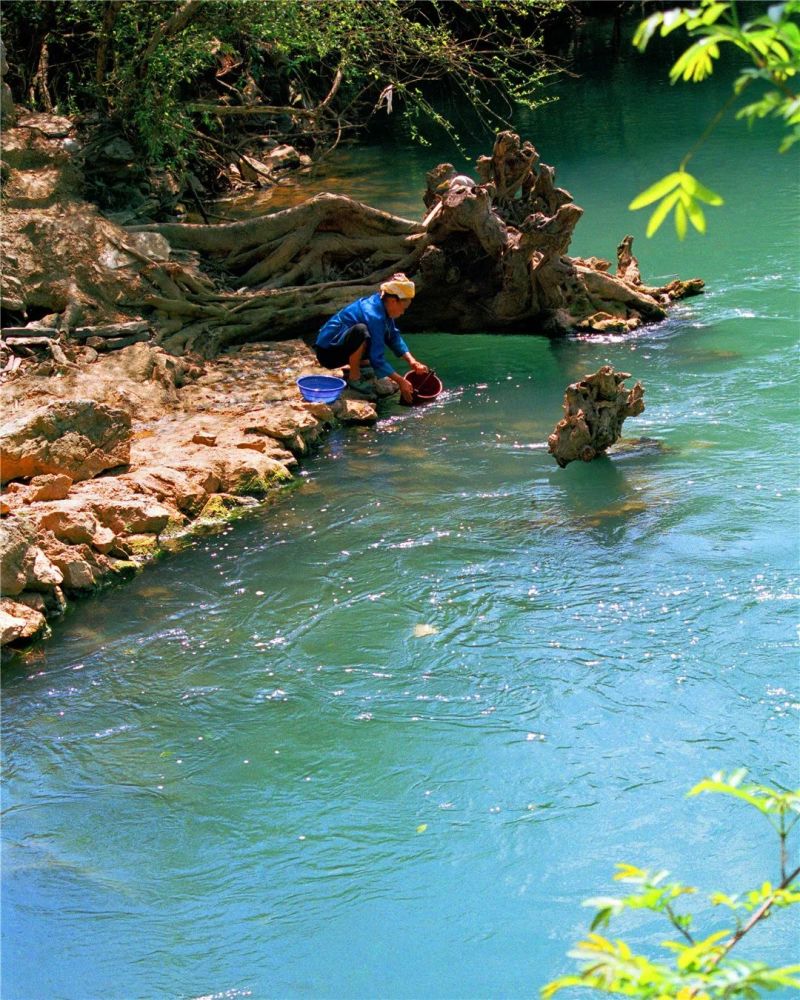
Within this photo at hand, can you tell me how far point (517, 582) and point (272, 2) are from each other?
737 cm

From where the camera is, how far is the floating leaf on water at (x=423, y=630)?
19.6 ft

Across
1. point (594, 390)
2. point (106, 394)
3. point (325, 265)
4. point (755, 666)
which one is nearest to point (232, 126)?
point (325, 265)

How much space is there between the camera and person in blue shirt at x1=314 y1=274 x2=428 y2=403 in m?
9.33

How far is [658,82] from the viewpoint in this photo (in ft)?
75.5

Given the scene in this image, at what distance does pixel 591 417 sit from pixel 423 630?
2.35 m

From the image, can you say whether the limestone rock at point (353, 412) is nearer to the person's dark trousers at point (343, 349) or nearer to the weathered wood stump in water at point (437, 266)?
the person's dark trousers at point (343, 349)

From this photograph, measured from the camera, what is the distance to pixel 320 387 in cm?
910

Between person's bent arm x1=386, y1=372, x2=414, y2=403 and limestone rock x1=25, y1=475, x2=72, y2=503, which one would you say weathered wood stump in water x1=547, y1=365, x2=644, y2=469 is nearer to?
person's bent arm x1=386, y1=372, x2=414, y2=403

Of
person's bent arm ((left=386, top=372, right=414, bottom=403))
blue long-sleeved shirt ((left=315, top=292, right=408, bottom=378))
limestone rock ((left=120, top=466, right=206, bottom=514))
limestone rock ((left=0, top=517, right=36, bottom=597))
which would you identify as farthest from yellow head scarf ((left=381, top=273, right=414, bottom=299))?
limestone rock ((left=0, top=517, right=36, bottom=597))

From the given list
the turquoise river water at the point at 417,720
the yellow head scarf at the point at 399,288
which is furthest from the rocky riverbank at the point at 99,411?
the yellow head scarf at the point at 399,288

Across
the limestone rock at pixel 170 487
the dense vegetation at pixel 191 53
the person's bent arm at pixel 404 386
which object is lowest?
the limestone rock at pixel 170 487

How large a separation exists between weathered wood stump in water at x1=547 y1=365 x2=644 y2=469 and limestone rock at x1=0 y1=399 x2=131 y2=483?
2.81 metres

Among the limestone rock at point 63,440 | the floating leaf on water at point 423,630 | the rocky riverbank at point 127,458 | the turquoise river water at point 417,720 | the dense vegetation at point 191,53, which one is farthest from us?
the dense vegetation at point 191,53

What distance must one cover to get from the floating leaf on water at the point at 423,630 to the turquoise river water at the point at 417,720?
2.3 inches
